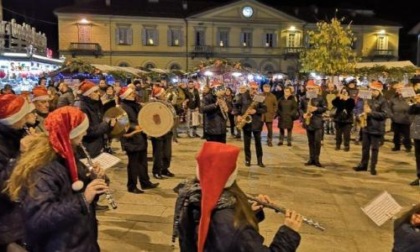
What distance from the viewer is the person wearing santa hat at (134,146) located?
7730 mm

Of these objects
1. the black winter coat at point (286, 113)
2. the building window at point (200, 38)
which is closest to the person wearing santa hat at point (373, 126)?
the black winter coat at point (286, 113)

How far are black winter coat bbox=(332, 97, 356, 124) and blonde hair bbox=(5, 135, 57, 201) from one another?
11095mm

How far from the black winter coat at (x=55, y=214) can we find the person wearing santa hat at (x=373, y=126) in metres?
7.78

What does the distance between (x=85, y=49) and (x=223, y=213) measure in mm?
53776

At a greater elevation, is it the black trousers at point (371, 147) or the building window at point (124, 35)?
the building window at point (124, 35)

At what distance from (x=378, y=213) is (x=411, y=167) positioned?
8118 mm

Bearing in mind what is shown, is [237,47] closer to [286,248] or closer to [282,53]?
[282,53]

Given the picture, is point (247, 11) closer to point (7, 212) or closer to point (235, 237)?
point (7, 212)

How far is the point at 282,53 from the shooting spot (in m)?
57.8

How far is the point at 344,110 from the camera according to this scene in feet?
43.3

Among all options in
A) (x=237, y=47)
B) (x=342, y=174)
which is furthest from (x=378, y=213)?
(x=237, y=47)

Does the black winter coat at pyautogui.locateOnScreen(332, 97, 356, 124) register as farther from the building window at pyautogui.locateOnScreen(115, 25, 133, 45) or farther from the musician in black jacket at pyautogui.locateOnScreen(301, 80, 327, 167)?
the building window at pyautogui.locateOnScreen(115, 25, 133, 45)

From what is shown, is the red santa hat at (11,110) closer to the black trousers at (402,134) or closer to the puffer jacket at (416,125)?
the puffer jacket at (416,125)

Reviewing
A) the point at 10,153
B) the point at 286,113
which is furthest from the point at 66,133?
the point at 286,113
